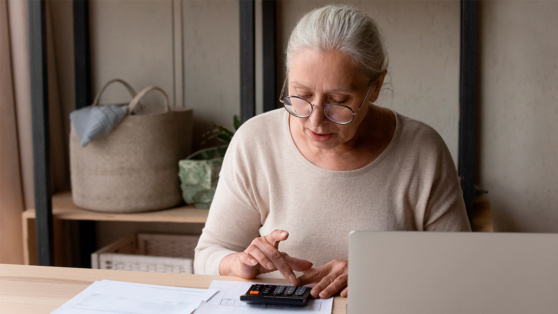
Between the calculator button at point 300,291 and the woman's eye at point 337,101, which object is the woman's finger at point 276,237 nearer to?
the calculator button at point 300,291

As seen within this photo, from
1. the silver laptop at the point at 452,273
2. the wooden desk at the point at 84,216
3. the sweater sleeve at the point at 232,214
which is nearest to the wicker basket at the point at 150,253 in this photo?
the wooden desk at the point at 84,216

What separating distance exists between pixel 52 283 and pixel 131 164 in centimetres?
120

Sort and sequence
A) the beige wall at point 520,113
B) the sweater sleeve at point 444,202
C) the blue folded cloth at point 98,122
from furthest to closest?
the beige wall at point 520,113
the blue folded cloth at point 98,122
the sweater sleeve at point 444,202

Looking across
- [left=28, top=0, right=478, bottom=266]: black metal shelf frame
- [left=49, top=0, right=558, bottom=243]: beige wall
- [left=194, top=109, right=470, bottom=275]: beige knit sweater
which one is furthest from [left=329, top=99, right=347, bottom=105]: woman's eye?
[left=49, top=0, right=558, bottom=243]: beige wall

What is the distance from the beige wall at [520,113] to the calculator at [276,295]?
65.3 inches

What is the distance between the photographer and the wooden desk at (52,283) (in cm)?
122

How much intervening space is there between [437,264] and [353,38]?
636mm

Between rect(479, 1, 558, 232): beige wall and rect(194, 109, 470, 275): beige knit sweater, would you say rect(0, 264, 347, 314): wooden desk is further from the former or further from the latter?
rect(479, 1, 558, 232): beige wall

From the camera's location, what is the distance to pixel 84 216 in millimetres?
2566

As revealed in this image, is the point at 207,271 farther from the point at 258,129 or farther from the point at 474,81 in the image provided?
the point at 474,81

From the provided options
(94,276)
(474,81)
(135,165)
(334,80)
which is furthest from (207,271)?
(474,81)

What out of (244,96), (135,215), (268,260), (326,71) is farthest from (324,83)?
(135,215)

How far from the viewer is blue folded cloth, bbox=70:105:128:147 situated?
245 centimetres

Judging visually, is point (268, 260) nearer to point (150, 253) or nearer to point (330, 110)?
point (330, 110)
